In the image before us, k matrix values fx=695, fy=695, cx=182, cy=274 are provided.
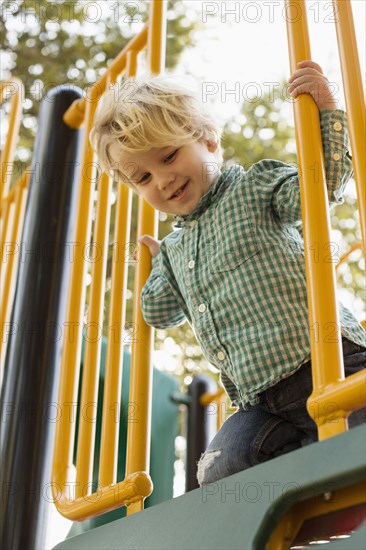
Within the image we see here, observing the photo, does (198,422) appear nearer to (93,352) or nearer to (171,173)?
(93,352)

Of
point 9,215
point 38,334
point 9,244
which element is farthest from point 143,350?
point 9,215

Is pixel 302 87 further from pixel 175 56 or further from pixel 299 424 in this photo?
pixel 175 56

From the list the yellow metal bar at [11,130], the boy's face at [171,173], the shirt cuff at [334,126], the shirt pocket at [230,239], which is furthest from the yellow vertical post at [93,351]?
the yellow metal bar at [11,130]

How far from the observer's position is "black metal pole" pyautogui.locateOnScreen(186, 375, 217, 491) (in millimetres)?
2662

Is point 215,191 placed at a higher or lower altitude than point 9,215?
lower

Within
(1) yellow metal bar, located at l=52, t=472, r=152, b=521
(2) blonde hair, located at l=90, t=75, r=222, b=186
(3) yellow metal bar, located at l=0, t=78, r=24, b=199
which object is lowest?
(1) yellow metal bar, located at l=52, t=472, r=152, b=521

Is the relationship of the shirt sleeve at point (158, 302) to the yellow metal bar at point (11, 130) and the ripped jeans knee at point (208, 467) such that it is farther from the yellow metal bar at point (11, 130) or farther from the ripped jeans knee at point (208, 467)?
the yellow metal bar at point (11, 130)

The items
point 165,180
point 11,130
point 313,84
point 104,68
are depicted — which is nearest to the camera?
point 313,84

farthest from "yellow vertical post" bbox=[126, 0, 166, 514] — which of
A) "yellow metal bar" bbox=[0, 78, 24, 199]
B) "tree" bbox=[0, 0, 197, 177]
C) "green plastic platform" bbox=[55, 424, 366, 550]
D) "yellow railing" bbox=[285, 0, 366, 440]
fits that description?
"tree" bbox=[0, 0, 197, 177]

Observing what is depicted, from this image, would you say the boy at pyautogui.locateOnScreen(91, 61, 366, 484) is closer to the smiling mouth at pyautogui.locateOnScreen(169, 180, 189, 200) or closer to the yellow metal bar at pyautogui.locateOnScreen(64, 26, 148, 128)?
the smiling mouth at pyautogui.locateOnScreen(169, 180, 189, 200)

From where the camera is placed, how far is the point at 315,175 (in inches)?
28.7

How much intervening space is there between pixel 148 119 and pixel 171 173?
10 cm

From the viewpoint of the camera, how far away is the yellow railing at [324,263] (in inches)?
24.1

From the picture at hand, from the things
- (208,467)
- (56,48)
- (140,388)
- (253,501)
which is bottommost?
(253,501)
